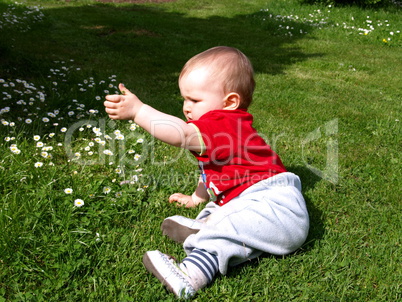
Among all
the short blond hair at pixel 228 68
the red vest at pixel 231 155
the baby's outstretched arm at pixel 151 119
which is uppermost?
the short blond hair at pixel 228 68

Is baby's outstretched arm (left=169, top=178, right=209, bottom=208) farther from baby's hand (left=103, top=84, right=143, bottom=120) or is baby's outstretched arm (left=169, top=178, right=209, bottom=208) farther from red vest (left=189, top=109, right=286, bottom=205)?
baby's hand (left=103, top=84, right=143, bottom=120)

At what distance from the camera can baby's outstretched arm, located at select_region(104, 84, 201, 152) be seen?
7.05ft

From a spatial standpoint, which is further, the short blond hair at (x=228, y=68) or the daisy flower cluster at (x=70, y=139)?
the daisy flower cluster at (x=70, y=139)

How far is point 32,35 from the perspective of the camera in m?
7.99

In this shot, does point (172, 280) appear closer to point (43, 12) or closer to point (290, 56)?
point (290, 56)

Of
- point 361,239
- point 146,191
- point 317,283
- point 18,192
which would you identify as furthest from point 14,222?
point 361,239

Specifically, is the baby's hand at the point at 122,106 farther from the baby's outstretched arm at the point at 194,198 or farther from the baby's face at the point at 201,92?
the baby's outstretched arm at the point at 194,198

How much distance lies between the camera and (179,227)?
99.7 inches

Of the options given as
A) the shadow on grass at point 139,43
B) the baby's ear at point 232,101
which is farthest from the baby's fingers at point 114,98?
the shadow on grass at point 139,43

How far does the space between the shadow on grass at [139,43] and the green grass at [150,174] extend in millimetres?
64

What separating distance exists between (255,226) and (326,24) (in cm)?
992

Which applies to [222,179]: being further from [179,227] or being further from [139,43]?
[139,43]

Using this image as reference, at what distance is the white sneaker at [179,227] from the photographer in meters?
2.51

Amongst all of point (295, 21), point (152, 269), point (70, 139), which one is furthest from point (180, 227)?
point (295, 21)
